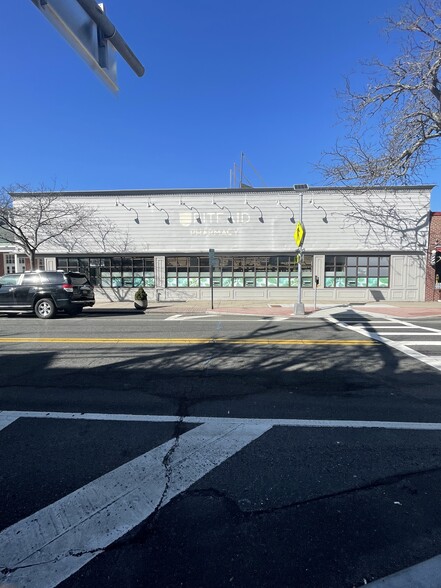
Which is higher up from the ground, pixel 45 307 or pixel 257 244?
pixel 257 244

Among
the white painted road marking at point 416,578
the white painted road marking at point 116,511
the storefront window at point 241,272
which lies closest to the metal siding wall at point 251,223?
the storefront window at point 241,272

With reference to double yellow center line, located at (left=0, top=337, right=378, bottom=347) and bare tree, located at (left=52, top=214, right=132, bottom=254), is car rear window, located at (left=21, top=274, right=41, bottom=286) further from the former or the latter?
bare tree, located at (left=52, top=214, right=132, bottom=254)

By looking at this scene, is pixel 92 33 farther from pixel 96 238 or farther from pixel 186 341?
pixel 96 238

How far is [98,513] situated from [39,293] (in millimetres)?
12689

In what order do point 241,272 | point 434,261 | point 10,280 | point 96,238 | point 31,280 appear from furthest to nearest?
point 96,238 < point 241,272 < point 434,261 < point 10,280 < point 31,280

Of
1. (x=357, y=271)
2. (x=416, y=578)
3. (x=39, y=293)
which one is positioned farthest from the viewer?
(x=357, y=271)

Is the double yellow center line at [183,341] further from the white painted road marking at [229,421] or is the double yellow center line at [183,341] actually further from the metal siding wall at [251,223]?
the metal siding wall at [251,223]

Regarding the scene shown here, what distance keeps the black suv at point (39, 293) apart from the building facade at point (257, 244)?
27.4ft

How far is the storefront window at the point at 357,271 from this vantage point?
68.4 ft

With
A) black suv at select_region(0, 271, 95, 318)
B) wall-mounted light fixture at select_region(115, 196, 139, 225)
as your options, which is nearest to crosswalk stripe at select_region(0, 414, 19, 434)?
black suv at select_region(0, 271, 95, 318)

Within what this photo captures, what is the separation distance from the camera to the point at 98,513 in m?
2.40

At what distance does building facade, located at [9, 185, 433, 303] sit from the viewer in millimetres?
20359

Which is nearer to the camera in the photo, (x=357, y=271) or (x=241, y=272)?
(x=357, y=271)

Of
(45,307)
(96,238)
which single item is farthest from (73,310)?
(96,238)
